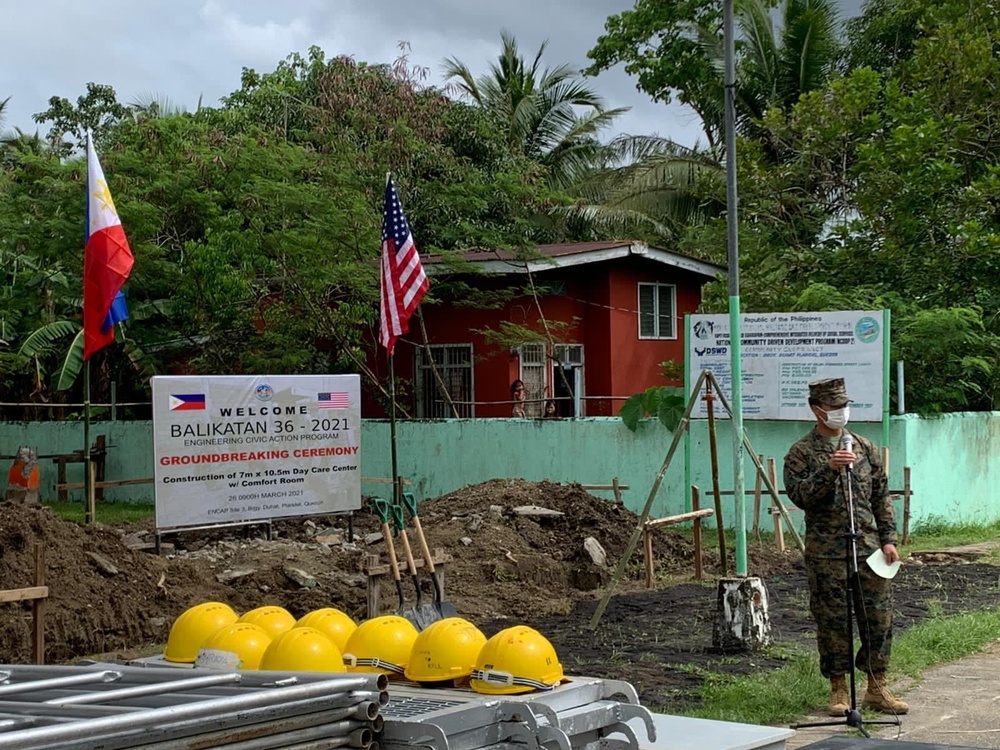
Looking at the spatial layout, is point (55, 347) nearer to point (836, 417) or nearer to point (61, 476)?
point (61, 476)

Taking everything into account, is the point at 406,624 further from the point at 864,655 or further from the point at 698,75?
the point at 698,75

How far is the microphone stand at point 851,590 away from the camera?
770 centimetres

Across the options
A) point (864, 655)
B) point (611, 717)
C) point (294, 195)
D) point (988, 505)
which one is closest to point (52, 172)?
point (294, 195)

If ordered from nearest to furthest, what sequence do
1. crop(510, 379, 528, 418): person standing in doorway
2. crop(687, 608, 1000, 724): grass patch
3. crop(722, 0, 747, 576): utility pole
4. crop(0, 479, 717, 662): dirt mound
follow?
crop(687, 608, 1000, 724): grass patch → crop(722, 0, 747, 576): utility pole → crop(0, 479, 717, 662): dirt mound → crop(510, 379, 528, 418): person standing in doorway

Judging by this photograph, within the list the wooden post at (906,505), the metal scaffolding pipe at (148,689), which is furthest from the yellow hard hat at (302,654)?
the wooden post at (906,505)

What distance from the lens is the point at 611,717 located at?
496 cm

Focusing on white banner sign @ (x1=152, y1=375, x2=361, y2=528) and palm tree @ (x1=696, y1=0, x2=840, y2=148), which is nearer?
white banner sign @ (x1=152, y1=375, x2=361, y2=528)

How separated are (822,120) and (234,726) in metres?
21.4

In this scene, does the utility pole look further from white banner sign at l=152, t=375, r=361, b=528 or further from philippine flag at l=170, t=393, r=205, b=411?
philippine flag at l=170, t=393, r=205, b=411

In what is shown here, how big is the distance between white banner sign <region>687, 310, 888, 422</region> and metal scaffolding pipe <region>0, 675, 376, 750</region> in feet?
45.7

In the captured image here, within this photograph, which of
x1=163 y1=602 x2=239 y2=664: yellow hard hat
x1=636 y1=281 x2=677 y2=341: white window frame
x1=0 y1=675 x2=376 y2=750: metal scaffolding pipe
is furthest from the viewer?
x1=636 y1=281 x2=677 y2=341: white window frame

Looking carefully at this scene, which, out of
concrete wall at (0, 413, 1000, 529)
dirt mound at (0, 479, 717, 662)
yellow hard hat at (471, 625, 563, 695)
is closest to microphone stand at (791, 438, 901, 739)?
yellow hard hat at (471, 625, 563, 695)

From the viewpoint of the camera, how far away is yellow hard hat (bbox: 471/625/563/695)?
491 cm

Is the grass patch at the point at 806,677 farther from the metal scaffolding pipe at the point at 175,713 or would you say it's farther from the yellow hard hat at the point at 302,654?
the metal scaffolding pipe at the point at 175,713
